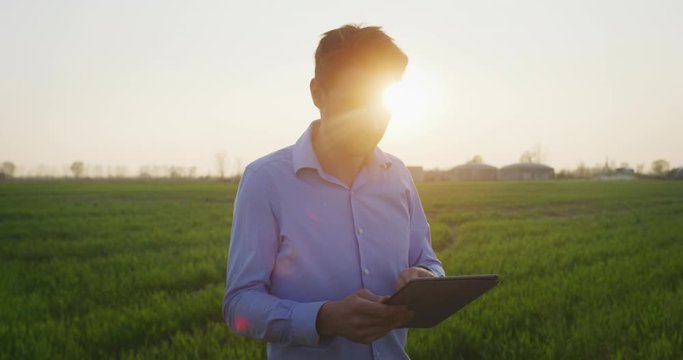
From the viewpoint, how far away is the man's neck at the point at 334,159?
1.62 m

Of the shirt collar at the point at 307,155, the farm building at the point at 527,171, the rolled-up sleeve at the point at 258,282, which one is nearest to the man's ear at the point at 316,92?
the shirt collar at the point at 307,155

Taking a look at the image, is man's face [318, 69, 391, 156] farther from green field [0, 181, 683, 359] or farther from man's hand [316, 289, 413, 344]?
green field [0, 181, 683, 359]

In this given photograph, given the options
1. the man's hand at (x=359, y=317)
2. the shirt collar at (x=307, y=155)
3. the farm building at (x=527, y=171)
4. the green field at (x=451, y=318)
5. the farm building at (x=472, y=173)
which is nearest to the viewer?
the man's hand at (x=359, y=317)

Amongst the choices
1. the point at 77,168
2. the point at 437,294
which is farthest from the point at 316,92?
the point at 77,168

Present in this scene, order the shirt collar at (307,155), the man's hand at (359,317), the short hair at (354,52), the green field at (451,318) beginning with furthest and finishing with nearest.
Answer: the green field at (451,318), the shirt collar at (307,155), the short hair at (354,52), the man's hand at (359,317)

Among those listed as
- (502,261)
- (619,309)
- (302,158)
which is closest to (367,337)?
(302,158)

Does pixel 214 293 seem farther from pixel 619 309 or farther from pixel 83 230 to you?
pixel 83 230

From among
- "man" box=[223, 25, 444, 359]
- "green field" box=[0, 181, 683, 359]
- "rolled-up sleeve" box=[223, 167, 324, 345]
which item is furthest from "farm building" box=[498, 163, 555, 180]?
"rolled-up sleeve" box=[223, 167, 324, 345]

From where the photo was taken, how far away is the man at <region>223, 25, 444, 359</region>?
1398 millimetres

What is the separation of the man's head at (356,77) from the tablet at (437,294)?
47 cm

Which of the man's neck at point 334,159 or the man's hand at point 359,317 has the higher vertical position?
the man's neck at point 334,159

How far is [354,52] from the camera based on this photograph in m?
1.46

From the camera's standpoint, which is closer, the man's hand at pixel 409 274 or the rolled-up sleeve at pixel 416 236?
the man's hand at pixel 409 274

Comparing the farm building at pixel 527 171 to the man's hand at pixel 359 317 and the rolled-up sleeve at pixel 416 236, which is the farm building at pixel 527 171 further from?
the man's hand at pixel 359 317
